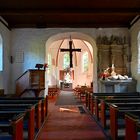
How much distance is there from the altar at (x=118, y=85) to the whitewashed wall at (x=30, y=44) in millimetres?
3336

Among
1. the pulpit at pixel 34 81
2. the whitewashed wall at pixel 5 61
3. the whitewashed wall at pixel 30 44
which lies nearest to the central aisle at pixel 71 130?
the pulpit at pixel 34 81

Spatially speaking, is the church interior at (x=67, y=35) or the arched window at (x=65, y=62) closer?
the church interior at (x=67, y=35)

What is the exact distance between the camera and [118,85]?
1369cm

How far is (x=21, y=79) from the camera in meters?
14.1

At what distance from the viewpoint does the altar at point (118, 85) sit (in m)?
13.6

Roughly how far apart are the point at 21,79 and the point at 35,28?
349 cm

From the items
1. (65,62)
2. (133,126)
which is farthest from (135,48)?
(65,62)

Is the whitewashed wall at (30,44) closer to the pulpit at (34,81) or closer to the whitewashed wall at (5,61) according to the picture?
the whitewashed wall at (5,61)

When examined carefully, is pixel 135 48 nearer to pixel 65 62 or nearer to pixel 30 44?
pixel 30 44

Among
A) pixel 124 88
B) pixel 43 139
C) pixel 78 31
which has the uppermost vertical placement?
pixel 78 31

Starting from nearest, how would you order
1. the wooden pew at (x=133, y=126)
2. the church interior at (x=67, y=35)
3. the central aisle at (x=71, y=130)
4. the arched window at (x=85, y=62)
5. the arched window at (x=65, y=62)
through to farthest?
1. the wooden pew at (x=133, y=126)
2. the central aisle at (x=71, y=130)
3. the church interior at (x=67, y=35)
4. the arched window at (x=85, y=62)
5. the arched window at (x=65, y=62)
